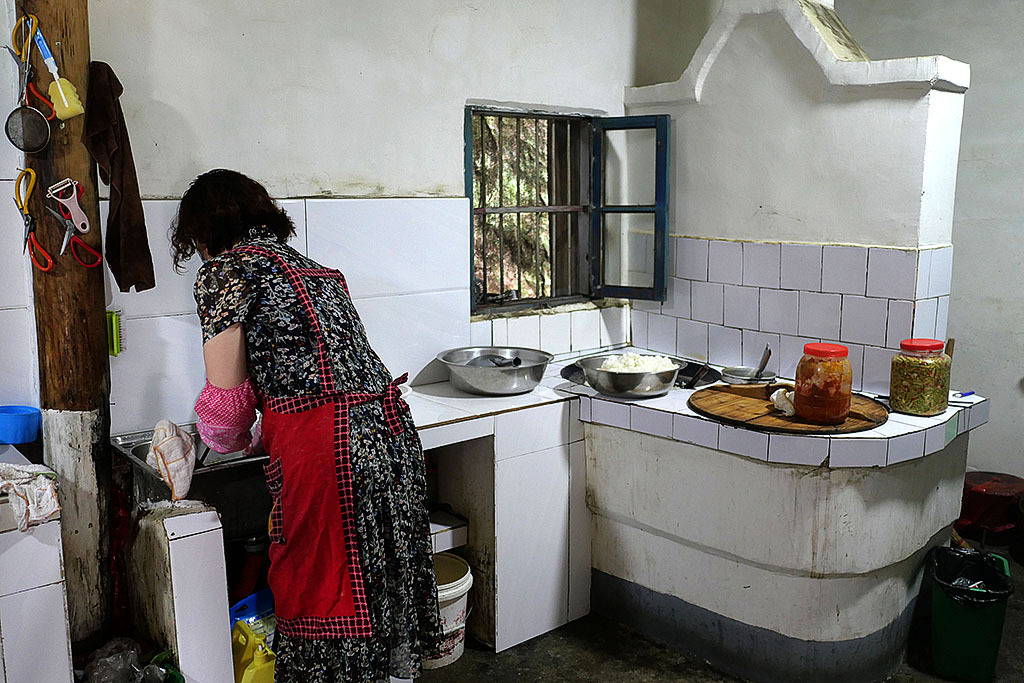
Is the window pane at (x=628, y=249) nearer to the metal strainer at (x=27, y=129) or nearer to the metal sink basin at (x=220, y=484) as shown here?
the metal sink basin at (x=220, y=484)

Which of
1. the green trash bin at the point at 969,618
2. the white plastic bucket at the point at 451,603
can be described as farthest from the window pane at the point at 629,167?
the green trash bin at the point at 969,618

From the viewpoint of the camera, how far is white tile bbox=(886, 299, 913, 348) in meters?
2.98

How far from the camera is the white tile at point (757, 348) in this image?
3.39m

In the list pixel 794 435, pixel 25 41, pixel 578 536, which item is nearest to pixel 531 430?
pixel 578 536

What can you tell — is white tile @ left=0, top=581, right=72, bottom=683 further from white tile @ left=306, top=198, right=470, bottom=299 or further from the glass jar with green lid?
the glass jar with green lid

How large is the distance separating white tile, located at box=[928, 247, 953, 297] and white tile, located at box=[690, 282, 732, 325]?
2.50ft

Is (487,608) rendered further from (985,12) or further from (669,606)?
(985,12)

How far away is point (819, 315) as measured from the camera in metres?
3.23

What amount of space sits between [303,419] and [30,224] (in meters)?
0.83

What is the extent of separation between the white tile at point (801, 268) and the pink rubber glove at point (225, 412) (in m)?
1.99

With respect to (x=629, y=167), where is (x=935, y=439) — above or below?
below

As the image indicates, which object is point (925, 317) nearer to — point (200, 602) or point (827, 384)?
point (827, 384)

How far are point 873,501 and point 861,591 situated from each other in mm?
297

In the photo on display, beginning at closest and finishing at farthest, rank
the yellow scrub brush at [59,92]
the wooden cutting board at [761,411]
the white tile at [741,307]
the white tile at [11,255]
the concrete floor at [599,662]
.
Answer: the yellow scrub brush at [59,92] → the white tile at [11,255] → the wooden cutting board at [761,411] → the concrete floor at [599,662] → the white tile at [741,307]
